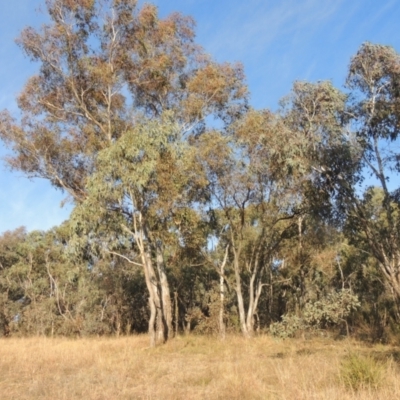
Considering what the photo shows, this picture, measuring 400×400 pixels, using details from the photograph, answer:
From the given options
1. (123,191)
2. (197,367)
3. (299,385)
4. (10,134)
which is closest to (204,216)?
(123,191)

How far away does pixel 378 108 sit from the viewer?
11695 millimetres

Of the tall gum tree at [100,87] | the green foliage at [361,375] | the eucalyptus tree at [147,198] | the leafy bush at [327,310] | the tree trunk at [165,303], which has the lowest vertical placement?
the green foliage at [361,375]

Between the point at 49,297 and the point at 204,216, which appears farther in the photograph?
the point at 49,297

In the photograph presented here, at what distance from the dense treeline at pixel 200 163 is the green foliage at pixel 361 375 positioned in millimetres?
2180

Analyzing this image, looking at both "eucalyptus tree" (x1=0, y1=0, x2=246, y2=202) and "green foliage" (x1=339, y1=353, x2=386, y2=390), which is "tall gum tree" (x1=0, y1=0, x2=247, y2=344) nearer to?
"eucalyptus tree" (x1=0, y1=0, x2=246, y2=202)

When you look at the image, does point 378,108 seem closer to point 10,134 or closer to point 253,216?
point 253,216

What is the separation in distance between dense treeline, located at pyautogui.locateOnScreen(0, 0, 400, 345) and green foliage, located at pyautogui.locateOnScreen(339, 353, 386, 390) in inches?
85.8

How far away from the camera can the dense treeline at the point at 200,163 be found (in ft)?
41.5

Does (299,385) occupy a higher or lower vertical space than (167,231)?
lower

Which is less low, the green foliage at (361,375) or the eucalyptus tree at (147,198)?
the eucalyptus tree at (147,198)

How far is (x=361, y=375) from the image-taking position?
5832 millimetres

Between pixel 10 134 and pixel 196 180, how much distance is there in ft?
24.3

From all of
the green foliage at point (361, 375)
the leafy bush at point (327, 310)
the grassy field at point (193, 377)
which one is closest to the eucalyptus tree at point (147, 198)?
the grassy field at point (193, 377)

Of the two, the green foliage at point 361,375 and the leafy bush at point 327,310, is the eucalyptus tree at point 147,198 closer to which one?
the leafy bush at point 327,310
